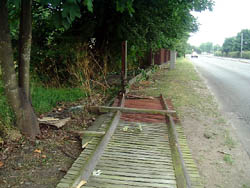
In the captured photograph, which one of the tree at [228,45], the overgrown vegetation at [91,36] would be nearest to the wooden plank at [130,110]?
the overgrown vegetation at [91,36]

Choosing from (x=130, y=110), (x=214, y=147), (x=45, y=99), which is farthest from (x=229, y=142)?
(x=45, y=99)

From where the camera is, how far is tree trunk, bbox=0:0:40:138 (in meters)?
3.65

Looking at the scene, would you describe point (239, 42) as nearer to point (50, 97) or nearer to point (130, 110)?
point (130, 110)

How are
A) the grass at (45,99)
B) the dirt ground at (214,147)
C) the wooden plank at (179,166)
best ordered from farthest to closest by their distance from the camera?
the grass at (45,99) → the dirt ground at (214,147) → the wooden plank at (179,166)

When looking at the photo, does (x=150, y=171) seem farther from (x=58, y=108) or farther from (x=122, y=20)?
(x=122, y=20)

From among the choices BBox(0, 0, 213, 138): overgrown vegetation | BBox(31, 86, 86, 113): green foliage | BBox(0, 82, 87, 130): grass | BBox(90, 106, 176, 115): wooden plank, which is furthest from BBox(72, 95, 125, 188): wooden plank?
BBox(0, 0, 213, 138): overgrown vegetation

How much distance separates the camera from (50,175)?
3223 millimetres

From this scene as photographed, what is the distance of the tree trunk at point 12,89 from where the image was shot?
3.65 metres

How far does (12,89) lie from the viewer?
3.85 m

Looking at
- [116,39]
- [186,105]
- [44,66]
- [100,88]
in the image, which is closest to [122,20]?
[116,39]

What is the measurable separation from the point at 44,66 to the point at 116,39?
302 centimetres

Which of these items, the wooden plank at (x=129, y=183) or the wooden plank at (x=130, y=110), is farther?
the wooden plank at (x=130, y=110)

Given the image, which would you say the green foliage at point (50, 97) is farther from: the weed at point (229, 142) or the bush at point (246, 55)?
the bush at point (246, 55)

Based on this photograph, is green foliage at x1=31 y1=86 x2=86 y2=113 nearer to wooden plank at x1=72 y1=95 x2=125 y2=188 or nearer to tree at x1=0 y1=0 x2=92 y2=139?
tree at x1=0 y1=0 x2=92 y2=139
